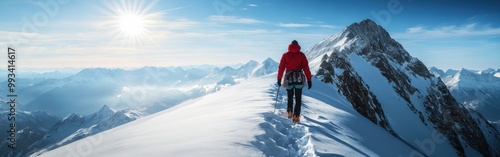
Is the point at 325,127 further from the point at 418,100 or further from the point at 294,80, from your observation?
the point at 418,100

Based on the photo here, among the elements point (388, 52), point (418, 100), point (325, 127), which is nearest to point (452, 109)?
point (418, 100)

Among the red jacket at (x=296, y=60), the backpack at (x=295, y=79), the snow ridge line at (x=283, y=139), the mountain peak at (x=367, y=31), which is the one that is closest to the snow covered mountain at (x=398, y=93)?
the mountain peak at (x=367, y=31)

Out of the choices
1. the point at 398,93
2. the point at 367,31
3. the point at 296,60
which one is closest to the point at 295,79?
the point at 296,60

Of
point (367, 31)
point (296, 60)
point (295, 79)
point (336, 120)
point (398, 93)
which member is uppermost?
point (367, 31)

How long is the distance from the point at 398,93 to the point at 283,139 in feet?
229

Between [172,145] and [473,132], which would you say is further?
[473,132]

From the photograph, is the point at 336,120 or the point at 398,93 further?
the point at 398,93

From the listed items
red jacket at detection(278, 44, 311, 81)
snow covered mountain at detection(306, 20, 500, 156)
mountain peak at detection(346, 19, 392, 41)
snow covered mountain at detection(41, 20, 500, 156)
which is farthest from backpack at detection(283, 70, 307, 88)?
mountain peak at detection(346, 19, 392, 41)

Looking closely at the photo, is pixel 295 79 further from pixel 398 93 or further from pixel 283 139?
pixel 398 93

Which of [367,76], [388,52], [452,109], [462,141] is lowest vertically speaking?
[462,141]

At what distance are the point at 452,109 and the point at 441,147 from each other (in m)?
34.4

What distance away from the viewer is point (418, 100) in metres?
76.3

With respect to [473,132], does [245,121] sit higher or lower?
higher

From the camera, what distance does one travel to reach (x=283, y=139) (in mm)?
10117
